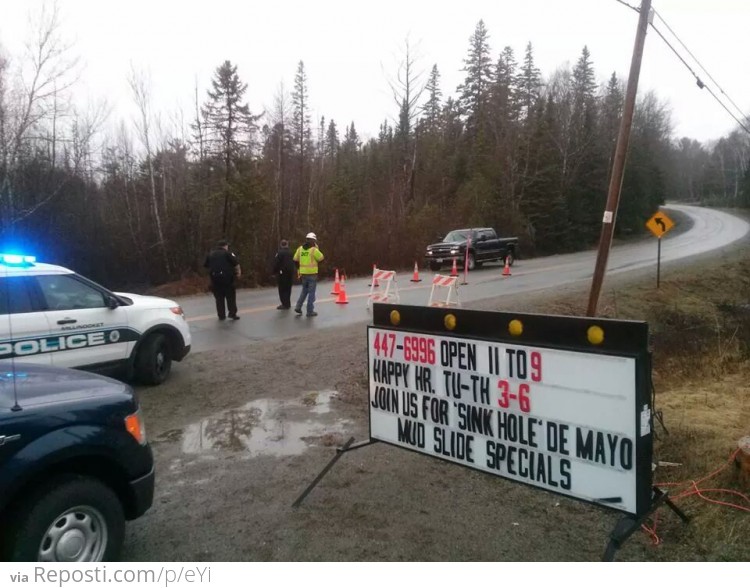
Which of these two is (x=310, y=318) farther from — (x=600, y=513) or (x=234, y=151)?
(x=234, y=151)

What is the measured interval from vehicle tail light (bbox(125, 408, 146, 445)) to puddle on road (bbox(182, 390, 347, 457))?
79.7 inches

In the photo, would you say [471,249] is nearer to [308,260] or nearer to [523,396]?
[308,260]

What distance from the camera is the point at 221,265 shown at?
13406 millimetres

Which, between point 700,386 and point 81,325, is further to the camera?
point 700,386

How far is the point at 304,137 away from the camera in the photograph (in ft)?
157

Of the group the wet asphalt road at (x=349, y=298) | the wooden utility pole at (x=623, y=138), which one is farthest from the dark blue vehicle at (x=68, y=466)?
the wooden utility pole at (x=623, y=138)

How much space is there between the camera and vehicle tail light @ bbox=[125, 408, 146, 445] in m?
3.63

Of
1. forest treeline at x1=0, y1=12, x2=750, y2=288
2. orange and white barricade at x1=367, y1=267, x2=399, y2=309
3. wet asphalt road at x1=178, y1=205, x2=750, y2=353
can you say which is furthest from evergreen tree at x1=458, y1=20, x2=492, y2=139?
orange and white barricade at x1=367, y1=267, x2=399, y2=309

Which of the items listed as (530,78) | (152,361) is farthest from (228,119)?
(530,78)

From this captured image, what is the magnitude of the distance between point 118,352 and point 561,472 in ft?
19.6

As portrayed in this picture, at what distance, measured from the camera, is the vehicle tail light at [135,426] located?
143 inches

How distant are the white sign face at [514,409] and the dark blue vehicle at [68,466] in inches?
68.7

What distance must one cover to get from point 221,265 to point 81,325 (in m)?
6.13

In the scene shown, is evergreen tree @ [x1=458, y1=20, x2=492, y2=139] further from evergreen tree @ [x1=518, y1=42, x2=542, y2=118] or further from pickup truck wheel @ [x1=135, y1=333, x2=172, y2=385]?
pickup truck wheel @ [x1=135, y1=333, x2=172, y2=385]
